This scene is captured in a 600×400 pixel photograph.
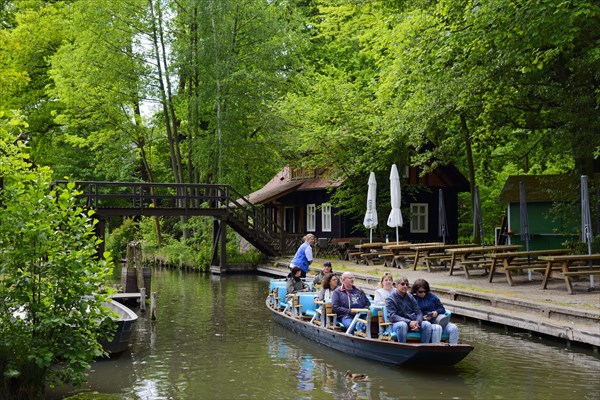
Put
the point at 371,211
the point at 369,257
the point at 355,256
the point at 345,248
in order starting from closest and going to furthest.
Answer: the point at 371,211
the point at 369,257
the point at 355,256
the point at 345,248

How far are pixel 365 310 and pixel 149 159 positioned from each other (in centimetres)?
3306

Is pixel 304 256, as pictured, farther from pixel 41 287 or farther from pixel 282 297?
pixel 41 287

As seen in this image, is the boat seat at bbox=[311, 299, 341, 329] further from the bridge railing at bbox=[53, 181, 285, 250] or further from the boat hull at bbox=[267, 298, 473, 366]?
the bridge railing at bbox=[53, 181, 285, 250]

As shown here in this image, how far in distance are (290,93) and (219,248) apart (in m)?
8.74

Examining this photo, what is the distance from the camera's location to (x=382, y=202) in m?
32.7

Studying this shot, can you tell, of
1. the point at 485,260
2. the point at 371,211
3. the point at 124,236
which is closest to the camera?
the point at 485,260

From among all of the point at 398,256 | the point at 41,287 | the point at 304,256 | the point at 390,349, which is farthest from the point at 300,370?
the point at 398,256

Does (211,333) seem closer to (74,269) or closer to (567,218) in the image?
(74,269)

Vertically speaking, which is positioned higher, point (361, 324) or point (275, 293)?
point (275, 293)

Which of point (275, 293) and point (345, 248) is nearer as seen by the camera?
point (275, 293)

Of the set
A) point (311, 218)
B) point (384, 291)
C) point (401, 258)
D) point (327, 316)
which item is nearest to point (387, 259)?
point (401, 258)

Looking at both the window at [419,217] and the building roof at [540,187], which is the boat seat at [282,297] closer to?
the building roof at [540,187]

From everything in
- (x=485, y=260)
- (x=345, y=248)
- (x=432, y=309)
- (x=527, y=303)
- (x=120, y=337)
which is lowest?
(x=120, y=337)

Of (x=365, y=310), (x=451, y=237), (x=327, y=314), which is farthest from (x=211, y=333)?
(x=451, y=237)
